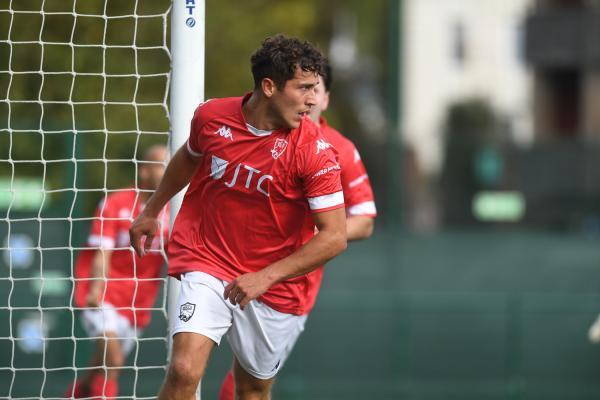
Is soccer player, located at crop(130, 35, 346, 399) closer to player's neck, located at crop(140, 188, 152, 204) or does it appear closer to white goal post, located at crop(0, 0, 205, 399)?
white goal post, located at crop(0, 0, 205, 399)

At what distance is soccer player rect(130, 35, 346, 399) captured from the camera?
499 cm

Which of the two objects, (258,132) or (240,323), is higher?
(258,132)

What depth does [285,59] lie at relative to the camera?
497cm

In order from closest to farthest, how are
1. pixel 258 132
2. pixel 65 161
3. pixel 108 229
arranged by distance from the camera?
pixel 258 132, pixel 65 161, pixel 108 229

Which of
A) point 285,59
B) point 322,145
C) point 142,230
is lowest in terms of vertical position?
point 142,230

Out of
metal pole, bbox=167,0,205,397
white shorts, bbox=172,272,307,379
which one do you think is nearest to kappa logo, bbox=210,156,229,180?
white shorts, bbox=172,272,307,379

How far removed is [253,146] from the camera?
202 inches

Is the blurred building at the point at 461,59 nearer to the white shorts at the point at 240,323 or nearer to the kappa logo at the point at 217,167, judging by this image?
the white shorts at the point at 240,323

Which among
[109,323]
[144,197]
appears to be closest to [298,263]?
[144,197]

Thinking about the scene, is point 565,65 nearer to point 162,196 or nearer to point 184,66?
point 184,66

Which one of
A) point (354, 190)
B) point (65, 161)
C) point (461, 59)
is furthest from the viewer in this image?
point (461, 59)

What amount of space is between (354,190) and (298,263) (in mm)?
1340

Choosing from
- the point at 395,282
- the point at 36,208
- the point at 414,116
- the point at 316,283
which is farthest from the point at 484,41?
the point at 316,283

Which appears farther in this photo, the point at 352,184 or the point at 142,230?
the point at 352,184
